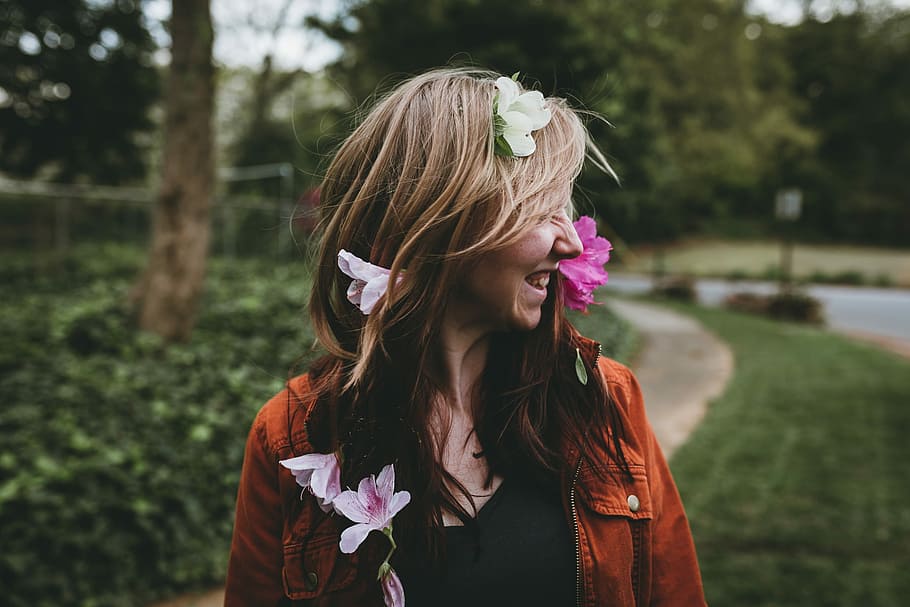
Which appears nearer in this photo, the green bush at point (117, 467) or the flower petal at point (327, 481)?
the flower petal at point (327, 481)

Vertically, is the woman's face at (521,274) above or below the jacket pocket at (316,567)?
above

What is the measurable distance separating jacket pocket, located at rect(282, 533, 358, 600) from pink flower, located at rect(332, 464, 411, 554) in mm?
92

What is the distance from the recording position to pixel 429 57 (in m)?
9.73

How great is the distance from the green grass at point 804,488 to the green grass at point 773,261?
2213 cm

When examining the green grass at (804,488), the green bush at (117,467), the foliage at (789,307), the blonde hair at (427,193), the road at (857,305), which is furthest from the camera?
the foliage at (789,307)

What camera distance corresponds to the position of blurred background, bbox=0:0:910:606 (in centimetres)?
346

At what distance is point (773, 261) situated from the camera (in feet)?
113

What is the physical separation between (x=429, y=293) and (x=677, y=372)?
28.9 ft

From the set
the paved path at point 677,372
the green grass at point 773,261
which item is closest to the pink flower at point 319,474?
the paved path at point 677,372

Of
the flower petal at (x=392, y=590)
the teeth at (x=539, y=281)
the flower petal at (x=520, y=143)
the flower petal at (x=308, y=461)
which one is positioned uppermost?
the flower petal at (x=520, y=143)

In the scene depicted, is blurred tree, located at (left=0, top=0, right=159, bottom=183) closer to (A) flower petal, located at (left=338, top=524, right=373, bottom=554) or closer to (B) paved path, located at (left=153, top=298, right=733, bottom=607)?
(B) paved path, located at (left=153, top=298, right=733, bottom=607)

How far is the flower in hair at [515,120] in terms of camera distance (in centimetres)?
134

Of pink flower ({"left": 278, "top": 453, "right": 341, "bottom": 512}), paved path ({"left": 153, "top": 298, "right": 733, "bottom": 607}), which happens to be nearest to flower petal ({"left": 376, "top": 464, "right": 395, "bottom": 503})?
pink flower ({"left": 278, "top": 453, "right": 341, "bottom": 512})

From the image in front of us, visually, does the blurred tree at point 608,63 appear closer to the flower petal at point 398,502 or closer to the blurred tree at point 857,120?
the flower petal at point 398,502
